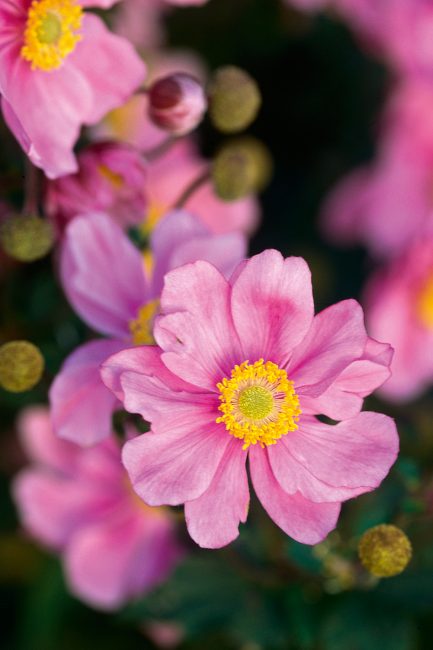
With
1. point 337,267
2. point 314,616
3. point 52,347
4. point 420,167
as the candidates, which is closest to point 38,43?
point 52,347

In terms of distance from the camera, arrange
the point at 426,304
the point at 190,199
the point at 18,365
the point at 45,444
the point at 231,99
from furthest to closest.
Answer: the point at 426,304 → the point at 190,199 → the point at 45,444 → the point at 231,99 → the point at 18,365

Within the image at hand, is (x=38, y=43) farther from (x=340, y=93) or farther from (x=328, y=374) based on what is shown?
(x=340, y=93)

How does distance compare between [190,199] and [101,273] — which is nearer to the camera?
[101,273]

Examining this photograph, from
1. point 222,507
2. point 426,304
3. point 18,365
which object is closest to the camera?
point 222,507

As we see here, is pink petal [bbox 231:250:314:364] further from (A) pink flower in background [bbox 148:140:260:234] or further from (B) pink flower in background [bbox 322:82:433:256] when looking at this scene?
(B) pink flower in background [bbox 322:82:433:256]

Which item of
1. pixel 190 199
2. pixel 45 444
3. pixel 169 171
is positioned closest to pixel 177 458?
pixel 45 444

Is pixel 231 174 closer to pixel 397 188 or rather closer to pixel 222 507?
pixel 222 507
